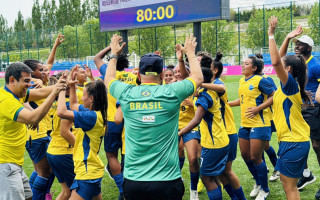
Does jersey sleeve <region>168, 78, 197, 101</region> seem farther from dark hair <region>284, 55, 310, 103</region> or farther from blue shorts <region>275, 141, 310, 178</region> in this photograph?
blue shorts <region>275, 141, 310, 178</region>

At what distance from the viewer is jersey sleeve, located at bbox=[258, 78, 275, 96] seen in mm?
6070

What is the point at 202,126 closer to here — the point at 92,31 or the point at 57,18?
the point at 92,31

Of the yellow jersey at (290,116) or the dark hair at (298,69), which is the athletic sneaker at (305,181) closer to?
the yellow jersey at (290,116)

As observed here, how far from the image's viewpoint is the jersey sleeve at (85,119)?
418 centimetres

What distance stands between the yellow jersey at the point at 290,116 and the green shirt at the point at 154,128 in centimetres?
180

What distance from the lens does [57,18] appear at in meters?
80.5

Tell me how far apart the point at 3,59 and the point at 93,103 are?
5412 cm

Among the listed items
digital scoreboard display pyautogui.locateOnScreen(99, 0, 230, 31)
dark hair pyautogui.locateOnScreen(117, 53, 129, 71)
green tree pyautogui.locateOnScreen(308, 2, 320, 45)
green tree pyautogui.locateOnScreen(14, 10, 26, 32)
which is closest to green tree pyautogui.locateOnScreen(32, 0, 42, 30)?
green tree pyautogui.locateOnScreen(14, 10, 26, 32)

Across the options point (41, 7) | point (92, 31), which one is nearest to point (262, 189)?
point (92, 31)

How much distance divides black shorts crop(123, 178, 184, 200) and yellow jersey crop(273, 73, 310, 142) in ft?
→ 6.42

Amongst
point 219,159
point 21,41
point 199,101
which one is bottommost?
point 219,159

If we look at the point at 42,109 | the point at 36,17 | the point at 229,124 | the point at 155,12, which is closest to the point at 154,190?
the point at 42,109

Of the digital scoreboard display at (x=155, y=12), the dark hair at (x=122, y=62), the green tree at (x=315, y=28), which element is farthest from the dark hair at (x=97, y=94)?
the green tree at (x=315, y=28)

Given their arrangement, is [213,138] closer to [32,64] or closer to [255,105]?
[255,105]
